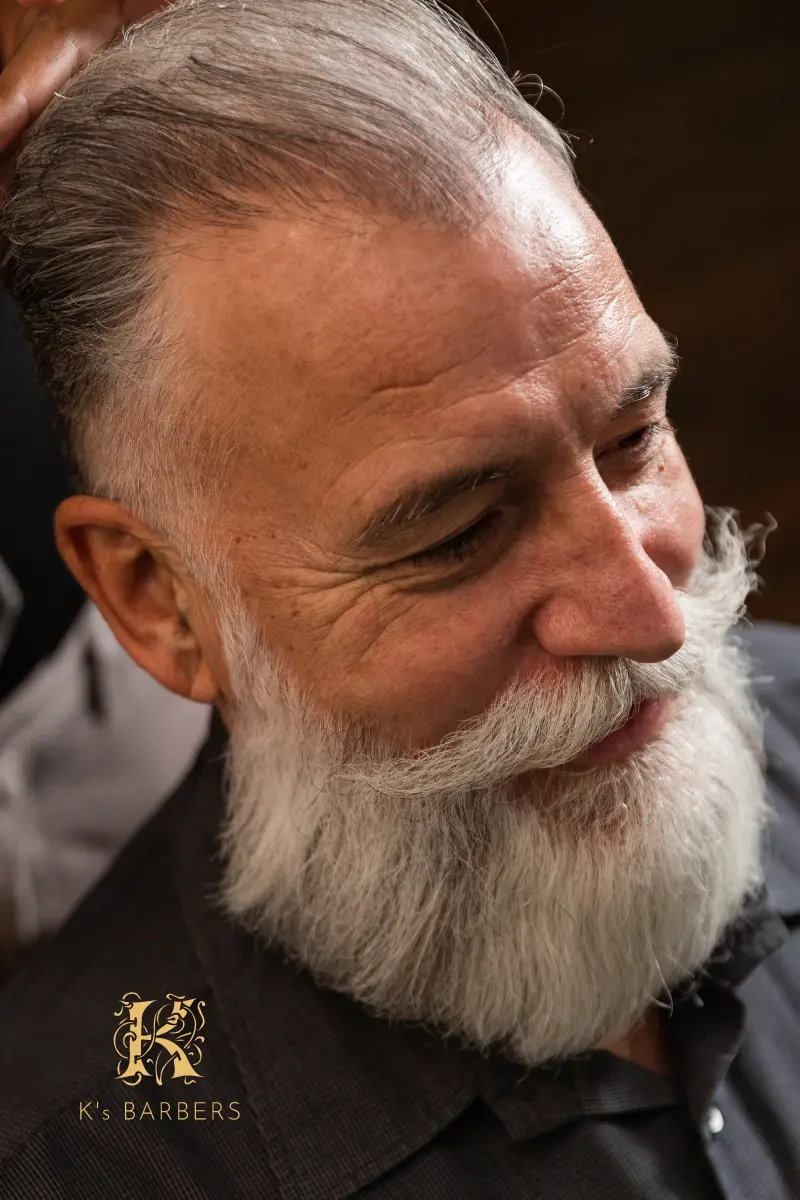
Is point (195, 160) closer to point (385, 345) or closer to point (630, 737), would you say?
point (385, 345)

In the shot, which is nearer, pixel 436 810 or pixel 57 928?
pixel 436 810

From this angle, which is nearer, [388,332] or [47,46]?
[388,332]

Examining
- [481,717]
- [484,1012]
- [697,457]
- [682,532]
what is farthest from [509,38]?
[484,1012]

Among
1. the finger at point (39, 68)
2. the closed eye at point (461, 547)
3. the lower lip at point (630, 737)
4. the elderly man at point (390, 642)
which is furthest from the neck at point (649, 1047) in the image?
the finger at point (39, 68)

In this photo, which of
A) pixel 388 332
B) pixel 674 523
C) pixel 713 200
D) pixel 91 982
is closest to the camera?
pixel 388 332

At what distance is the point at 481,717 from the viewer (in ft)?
3.59

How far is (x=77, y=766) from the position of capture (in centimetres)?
161

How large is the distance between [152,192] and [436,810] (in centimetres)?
66

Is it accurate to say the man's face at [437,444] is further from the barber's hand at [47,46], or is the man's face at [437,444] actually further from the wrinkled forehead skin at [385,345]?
the barber's hand at [47,46]

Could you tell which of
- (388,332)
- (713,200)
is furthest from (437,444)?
(713,200)

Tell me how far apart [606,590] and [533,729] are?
0.15 meters

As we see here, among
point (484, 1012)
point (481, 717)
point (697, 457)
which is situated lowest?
point (697, 457)

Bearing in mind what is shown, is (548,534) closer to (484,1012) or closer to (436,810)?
(436,810)

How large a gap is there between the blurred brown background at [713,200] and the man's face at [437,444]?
1.29 meters
